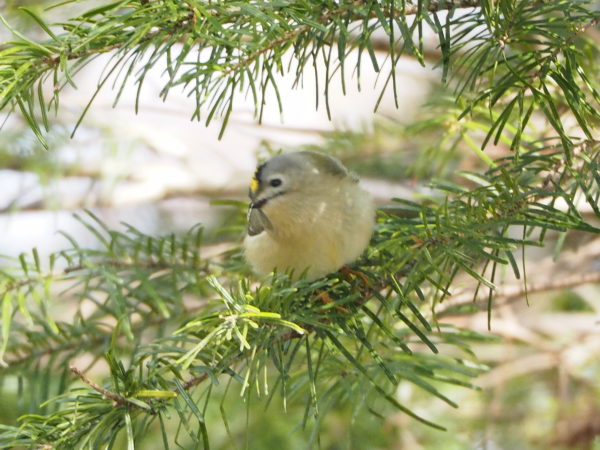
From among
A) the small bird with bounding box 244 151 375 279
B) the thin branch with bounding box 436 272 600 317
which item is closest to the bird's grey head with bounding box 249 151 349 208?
the small bird with bounding box 244 151 375 279

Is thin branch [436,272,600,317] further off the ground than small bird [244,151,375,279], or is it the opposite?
small bird [244,151,375,279]

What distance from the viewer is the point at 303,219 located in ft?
3.57

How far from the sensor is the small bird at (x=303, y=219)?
104 centimetres

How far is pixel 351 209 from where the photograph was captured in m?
1.07

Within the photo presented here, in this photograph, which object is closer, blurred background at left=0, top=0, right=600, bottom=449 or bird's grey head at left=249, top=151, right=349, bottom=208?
bird's grey head at left=249, top=151, right=349, bottom=208

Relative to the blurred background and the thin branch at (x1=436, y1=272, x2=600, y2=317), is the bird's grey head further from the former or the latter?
the thin branch at (x1=436, y1=272, x2=600, y2=317)

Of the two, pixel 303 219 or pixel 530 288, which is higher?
pixel 303 219

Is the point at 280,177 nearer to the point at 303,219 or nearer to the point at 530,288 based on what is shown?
the point at 303,219

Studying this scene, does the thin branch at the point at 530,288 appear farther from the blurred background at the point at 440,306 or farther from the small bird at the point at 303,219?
the small bird at the point at 303,219

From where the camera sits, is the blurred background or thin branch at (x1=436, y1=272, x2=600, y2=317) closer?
thin branch at (x1=436, y1=272, x2=600, y2=317)

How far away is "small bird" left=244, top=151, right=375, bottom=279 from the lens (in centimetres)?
104

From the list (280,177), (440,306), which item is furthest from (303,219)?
(440,306)

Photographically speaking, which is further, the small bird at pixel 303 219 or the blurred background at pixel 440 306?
the blurred background at pixel 440 306

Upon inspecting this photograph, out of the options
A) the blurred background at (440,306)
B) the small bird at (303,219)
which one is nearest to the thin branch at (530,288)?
the blurred background at (440,306)
